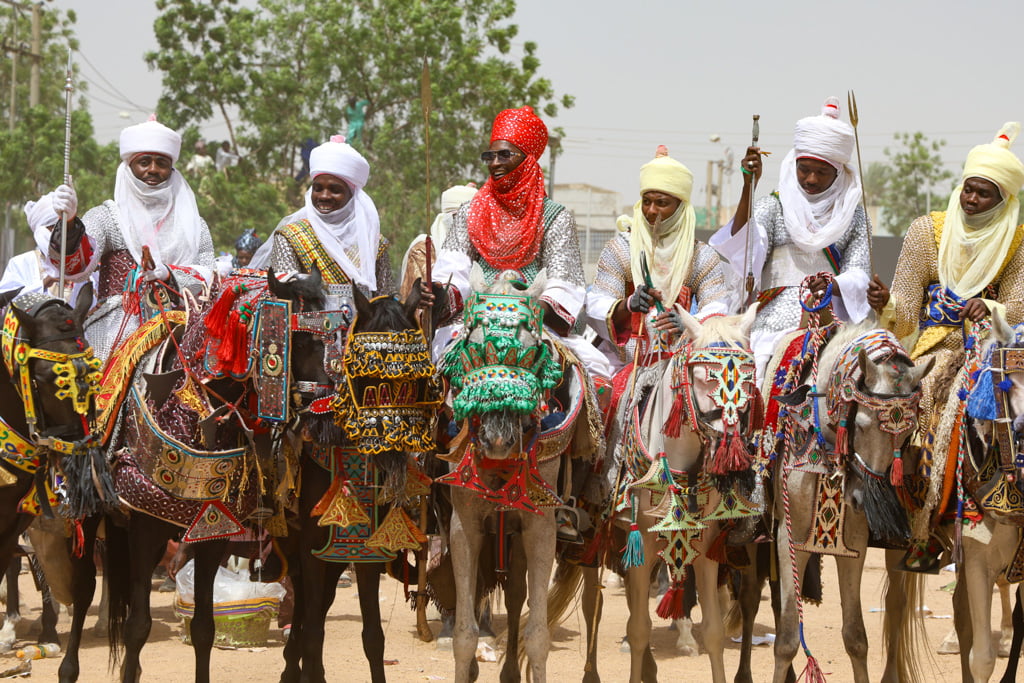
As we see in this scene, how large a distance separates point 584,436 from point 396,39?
18.7m

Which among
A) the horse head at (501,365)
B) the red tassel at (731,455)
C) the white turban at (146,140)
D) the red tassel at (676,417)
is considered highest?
the white turban at (146,140)

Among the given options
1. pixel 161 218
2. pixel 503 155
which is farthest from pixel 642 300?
pixel 161 218

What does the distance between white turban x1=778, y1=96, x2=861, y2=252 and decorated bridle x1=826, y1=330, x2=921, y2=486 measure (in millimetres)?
1280

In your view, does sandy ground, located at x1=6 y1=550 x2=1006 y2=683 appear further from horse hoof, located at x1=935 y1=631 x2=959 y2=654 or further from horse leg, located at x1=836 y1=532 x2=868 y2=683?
horse leg, located at x1=836 y1=532 x2=868 y2=683

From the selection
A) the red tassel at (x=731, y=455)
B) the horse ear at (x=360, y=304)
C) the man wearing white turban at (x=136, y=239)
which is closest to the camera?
the horse ear at (x=360, y=304)

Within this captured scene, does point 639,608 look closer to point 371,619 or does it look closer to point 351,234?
point 371,619

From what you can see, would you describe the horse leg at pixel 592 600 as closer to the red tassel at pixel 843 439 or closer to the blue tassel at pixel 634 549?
the blue tassel at pixel 634 549

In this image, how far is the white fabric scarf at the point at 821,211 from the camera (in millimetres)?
7848

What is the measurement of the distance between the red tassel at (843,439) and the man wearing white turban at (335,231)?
2.54 metres

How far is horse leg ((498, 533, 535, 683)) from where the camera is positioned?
7.05m

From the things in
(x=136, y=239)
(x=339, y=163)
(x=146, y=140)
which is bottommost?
(x=136, y=239)

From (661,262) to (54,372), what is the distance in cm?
351

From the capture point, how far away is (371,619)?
671cm

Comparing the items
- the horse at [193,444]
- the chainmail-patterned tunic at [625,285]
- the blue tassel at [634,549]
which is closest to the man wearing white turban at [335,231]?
the horse at [193,444]
